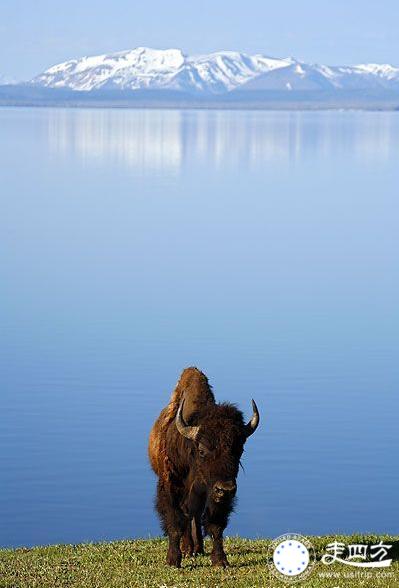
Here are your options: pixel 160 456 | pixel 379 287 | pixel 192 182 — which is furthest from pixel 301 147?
pixel 160 456

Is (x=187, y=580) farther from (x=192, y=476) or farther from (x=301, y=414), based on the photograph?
(x=301, y=414)

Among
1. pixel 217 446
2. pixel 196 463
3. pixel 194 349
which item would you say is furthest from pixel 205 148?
pixel 217 446

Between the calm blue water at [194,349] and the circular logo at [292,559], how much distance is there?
545cm

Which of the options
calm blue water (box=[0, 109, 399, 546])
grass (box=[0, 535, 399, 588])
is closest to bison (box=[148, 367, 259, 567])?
grass (box=[0, 535, 399, 588])

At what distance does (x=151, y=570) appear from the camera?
10.8 meters

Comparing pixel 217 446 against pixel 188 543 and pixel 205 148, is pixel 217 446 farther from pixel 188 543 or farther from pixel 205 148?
pixel 205 148

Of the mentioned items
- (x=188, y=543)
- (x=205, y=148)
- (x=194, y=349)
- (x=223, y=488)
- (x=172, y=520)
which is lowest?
(x=205, y=148)

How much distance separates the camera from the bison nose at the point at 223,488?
1010 cm

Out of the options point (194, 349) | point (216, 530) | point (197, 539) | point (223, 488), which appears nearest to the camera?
point (223, 488)

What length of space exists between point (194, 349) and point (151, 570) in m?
15.1

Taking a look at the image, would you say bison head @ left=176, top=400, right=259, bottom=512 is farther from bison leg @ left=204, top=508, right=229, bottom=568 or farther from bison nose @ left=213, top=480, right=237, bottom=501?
bison leg @ left=204, top=508, right=229, bottom=568

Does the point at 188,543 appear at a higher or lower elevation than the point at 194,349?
higher

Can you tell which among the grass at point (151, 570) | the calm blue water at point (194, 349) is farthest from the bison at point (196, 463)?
the calm blue water at point (194, 349)

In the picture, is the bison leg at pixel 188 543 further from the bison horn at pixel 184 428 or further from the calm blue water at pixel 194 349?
the calm blue water at pixel 194 349
